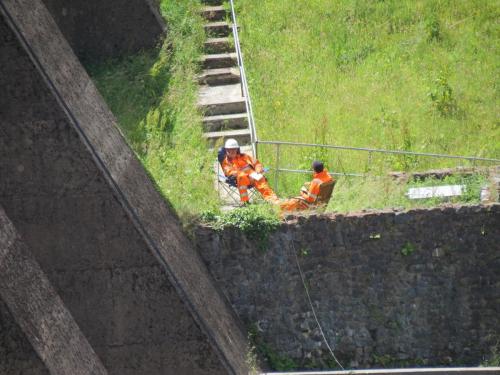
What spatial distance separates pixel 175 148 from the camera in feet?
63.1

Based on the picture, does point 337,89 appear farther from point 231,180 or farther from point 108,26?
point 231,180

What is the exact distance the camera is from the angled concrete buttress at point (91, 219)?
13.4m

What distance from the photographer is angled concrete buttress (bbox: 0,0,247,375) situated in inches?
529

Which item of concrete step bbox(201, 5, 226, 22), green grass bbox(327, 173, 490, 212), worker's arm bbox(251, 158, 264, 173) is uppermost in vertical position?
concrete step bbox(201, 5, 226, 22)

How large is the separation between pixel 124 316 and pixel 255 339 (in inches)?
112

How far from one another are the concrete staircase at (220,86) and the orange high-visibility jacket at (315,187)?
7.42ft

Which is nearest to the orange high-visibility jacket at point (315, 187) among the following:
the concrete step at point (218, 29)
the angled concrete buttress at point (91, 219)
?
the angled concrete buttress at point (91, 219)

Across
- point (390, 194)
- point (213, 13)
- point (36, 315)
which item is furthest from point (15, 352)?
point (213, 13)

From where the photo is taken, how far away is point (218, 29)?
2255 cm

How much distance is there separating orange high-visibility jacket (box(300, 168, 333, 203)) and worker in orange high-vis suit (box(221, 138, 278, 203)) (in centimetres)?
44

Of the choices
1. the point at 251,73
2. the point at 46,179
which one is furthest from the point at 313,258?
the point at 251,73

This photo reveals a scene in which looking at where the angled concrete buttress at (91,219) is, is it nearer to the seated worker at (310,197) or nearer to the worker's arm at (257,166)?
the seated worker at (310,197)

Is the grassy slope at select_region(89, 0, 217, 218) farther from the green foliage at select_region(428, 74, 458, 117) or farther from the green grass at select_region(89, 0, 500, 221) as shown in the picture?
the green foliage at select_region(428, 74, 458, 117)

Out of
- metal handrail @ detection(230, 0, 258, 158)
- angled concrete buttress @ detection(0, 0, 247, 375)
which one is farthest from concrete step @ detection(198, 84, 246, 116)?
angled concrete buttress @ detection(0, 0, 247, 375)
